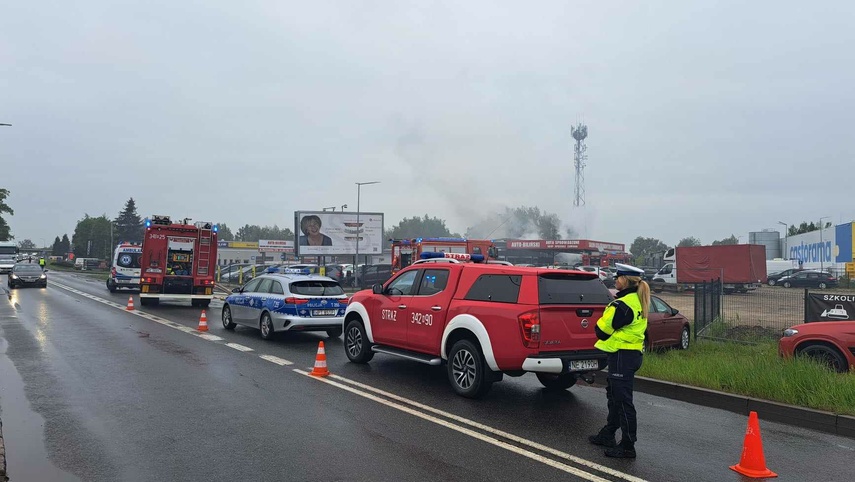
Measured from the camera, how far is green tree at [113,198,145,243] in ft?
354

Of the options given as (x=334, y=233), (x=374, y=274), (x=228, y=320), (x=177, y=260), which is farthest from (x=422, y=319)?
(x=334, y=233)

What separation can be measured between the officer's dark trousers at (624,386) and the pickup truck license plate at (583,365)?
4.86ft

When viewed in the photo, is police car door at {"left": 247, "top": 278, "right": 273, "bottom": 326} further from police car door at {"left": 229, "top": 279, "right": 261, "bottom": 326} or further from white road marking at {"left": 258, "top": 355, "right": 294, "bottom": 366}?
white road marking at {"left": 258, "top": 355, "right": 294, "bottom": 366}

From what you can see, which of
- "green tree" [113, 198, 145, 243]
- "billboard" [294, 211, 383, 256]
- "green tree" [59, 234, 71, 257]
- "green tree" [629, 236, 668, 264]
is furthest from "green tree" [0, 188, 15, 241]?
"green tree" [629, 236, 668, 264]

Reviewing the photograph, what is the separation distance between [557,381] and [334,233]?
4429 centimetres

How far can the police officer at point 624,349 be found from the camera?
579 cm

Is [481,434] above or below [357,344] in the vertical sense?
below

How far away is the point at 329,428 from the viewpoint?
6.51 meters

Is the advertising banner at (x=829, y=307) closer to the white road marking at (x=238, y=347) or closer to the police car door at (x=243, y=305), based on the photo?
the white road marking at (x=238, y=347)

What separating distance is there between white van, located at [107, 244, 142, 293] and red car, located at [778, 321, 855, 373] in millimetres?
28404

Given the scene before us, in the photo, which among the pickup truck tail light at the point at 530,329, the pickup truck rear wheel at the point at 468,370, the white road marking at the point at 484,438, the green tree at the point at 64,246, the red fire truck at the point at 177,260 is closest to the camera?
the white road marking at the point at 484,438

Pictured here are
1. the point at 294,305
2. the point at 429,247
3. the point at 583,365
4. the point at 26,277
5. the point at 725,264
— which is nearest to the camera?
Result: the point at 583,365

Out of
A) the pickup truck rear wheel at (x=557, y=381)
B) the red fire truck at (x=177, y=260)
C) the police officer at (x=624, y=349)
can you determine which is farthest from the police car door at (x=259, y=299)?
the police officer at (x=624, y=349)

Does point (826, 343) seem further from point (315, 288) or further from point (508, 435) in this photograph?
point (315, 288)
